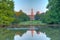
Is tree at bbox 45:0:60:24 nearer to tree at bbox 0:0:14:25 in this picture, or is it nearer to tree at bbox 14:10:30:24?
tree at bbox 14:10:30:24

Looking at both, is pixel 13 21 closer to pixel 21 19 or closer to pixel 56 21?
pixel 21 19

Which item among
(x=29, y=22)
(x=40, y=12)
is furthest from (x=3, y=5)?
(x=40, y=12)

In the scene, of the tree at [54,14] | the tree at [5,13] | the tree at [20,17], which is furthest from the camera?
the tree at [20,17]

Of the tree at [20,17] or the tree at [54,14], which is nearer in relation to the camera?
the tree at [54,14]

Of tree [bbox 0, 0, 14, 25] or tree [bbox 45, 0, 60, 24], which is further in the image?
tree [bbox 45, 0, 60, 24]

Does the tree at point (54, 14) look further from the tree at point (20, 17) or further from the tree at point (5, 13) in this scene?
the tree at point (5, 13)

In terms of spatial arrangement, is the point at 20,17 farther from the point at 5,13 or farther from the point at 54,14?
the point at 54,14

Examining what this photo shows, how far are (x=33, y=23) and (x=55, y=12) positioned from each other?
2188 mm

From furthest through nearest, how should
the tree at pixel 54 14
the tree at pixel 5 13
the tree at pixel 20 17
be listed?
the tree at pixel 20 17, the tree at pixel 54 14, the tree at pixel 5 13

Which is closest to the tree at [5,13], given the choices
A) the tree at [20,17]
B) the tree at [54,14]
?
the tree at [20,17]

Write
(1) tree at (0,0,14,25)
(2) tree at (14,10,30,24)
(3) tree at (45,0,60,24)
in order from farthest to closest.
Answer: (2) tree at (14,10,30,24) < (3) tree at (45,0,60,24) < (1) tree at (0,0,14,25)

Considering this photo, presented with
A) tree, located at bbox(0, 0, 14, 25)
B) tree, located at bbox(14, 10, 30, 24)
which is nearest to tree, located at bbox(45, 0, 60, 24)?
tree, located at bbox(14, 10, 30, 24)

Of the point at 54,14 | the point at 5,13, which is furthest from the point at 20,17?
the point at 54,14

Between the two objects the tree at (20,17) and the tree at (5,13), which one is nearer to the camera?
the tree at (5,13)
